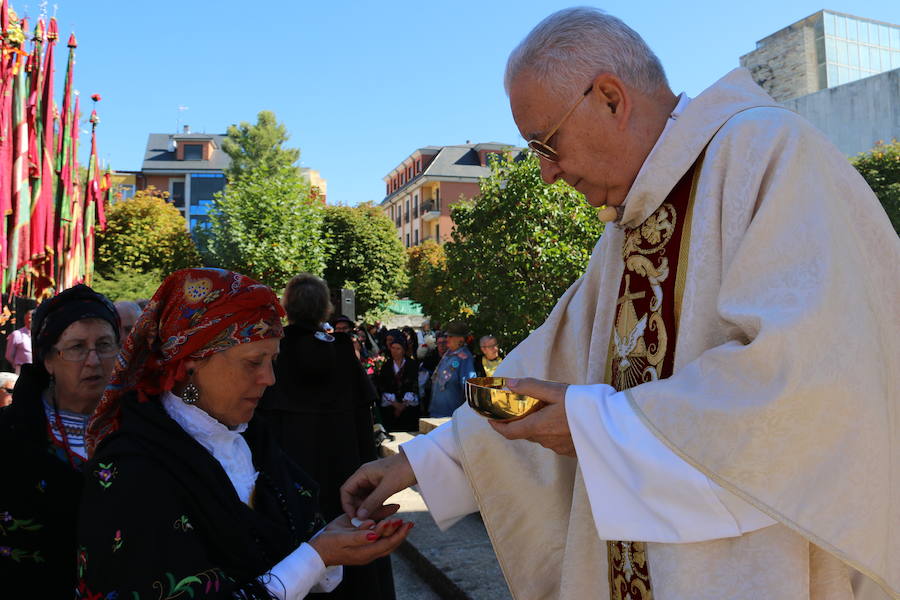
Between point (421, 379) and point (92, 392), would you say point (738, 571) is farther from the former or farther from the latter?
point (421, 379)

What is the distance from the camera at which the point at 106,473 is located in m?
2.00

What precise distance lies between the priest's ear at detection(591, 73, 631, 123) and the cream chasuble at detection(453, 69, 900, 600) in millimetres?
115

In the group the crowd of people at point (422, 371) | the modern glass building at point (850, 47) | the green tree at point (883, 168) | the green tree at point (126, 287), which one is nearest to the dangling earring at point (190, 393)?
the crowd of people at point (422, 371)

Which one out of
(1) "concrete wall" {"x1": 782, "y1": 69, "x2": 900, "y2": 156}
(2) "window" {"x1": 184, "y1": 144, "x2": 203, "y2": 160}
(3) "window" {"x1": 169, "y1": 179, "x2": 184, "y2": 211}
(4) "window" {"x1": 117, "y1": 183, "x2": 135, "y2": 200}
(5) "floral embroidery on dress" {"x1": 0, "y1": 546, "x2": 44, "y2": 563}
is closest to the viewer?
(5) "floral embroidery on dress" {"x1": 0, "y1": 546, "x2": 44, "y2": 563}

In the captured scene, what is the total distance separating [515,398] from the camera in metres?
1.60

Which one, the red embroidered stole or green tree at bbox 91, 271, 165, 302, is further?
green tree at bbox 91, 271, 165, 302

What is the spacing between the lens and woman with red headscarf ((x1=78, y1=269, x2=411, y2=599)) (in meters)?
1.92

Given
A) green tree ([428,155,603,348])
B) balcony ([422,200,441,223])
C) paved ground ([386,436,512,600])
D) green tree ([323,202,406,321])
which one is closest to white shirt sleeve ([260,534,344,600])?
paved ground ([386,436,512,600])

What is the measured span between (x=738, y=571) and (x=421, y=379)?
436 inches

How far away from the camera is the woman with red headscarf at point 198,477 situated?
6.30 feet

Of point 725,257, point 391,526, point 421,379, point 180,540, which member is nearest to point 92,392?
point 180,540

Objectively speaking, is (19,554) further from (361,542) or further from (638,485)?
(638,485)

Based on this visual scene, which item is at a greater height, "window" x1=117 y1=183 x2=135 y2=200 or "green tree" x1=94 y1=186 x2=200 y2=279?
"window" x1=117 y1=183 x2=135 y2=200

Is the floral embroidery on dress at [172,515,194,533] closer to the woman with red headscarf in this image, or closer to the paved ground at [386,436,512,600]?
the woman with red headscarf
